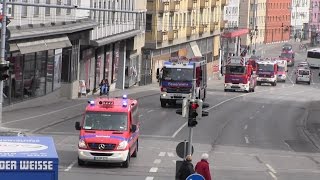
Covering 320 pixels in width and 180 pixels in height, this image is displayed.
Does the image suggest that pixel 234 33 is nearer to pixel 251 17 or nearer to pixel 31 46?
pixel 251 17

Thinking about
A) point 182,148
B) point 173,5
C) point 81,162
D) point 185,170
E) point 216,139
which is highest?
point 173,5

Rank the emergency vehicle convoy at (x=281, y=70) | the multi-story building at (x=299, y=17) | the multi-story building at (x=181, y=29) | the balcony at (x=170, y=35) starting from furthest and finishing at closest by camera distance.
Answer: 1. the multi-story building at (x=299, y=17)
2. the emergency vehicle convoy at (x=281, y=70)
3. the balcony at (x=170, y=35)
4. the multi-story building at (x=181, y=29)

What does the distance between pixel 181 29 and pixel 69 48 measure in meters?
37.2

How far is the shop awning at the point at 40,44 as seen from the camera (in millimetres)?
46156

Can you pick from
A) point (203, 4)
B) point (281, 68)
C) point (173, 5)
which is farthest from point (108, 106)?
point (281, 68)

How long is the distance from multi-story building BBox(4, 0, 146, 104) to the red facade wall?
288ft

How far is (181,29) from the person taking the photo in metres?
96.4

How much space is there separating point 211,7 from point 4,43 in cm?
8100

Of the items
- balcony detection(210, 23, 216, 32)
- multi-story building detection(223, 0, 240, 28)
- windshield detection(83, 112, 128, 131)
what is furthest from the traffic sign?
multi-story building detection(223, 0, 240, 28)

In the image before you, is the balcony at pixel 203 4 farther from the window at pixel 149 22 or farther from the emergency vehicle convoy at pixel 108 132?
the emergency vehicle convoy at pixel 108 132

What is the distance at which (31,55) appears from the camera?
5222 centimetres

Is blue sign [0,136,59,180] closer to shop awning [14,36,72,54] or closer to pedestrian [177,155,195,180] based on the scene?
pedestrian [177,155,195,180]

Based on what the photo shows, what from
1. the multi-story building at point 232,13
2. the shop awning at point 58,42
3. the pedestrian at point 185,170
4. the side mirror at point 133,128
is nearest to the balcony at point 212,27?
the multi-story building at point 232,13

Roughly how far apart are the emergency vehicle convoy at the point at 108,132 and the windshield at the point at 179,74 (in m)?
25.6
